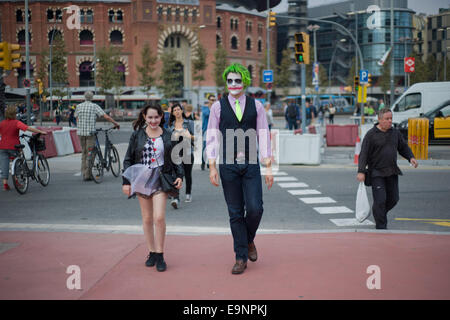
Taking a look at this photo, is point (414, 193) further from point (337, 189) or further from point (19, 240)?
point (19, 240)

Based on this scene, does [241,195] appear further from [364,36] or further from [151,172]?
[364,36]

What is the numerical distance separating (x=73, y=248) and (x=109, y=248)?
0.43 m

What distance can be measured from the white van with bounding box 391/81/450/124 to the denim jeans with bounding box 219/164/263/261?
21648 mm

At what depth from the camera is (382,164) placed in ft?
23.5

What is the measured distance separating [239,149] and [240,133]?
0.15m

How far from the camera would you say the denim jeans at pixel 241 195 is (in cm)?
502

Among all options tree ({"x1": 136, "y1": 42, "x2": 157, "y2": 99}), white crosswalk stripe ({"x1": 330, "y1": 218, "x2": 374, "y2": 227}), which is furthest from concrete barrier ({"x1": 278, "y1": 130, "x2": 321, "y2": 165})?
tree ({"x1": 136, "y1": 42, "x2": 157, "y2": 99})

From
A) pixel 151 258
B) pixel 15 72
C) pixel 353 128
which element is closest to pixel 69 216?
pixel 151 258

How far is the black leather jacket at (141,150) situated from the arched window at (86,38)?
64.7m

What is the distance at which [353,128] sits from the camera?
21.6 meters

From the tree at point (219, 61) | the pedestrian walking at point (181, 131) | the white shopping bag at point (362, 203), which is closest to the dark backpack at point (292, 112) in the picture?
the pedestrian walking at point (181, 131)

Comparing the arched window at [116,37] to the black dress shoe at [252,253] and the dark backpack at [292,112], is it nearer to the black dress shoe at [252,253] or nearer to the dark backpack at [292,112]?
the dark backpack at [292,112]

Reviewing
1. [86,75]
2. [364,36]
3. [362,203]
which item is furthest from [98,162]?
[364,36]

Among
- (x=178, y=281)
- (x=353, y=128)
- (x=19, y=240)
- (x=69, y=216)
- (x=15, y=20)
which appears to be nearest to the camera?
(x=178, y=281)
